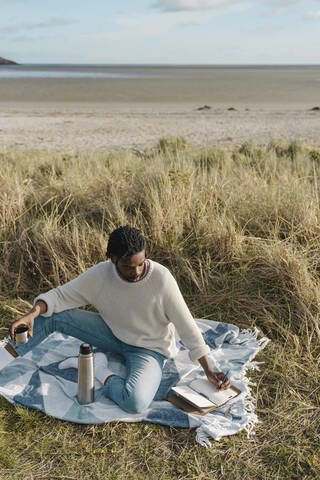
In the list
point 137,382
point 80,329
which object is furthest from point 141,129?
point 137,382

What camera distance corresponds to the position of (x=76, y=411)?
327 cm

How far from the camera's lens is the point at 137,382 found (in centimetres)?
328

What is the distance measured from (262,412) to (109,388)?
3.42ft

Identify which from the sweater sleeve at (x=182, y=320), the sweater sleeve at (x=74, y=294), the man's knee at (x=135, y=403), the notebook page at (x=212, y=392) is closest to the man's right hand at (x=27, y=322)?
the sweater sleeve at (x=74, y=294)

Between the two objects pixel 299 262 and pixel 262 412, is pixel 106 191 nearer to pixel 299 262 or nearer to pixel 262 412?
pixel 299 262

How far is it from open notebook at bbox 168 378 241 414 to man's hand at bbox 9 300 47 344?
3.44 feet

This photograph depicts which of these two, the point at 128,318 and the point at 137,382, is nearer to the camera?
the point at 137,382

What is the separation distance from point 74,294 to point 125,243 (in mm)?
683

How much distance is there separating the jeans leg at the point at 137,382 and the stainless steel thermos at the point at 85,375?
138mm

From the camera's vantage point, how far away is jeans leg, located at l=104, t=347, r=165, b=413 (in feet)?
10.5

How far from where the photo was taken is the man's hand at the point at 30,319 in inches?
123

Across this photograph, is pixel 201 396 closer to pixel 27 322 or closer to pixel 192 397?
pixel 192 397

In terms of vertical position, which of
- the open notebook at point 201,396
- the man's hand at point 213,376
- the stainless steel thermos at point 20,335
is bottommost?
the open notebook at point 201,396

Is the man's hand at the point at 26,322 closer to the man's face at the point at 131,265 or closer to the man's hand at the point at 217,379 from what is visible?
the man's face at the point at 131,265
